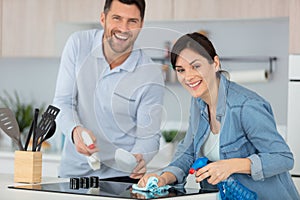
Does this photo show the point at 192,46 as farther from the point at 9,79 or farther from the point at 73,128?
the point at 9,79

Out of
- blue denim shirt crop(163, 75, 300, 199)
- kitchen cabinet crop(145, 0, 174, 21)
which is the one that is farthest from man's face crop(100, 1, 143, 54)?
kitchen cabinet crop(145, 0, 174, 21)

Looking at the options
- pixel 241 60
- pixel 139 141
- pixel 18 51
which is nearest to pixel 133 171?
pixel 139 141

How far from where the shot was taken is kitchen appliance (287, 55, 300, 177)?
12.2 feet

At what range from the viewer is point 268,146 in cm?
252

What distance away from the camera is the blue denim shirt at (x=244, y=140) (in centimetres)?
251

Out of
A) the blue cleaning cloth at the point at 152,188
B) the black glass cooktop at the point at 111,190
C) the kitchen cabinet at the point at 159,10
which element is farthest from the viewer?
the kitchen cabinet at the point at 159,10

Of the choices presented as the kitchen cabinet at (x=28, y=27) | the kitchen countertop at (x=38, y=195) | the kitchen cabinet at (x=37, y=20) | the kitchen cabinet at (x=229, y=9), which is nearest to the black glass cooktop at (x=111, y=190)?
the kitchen countertop at (x=38, y=195)

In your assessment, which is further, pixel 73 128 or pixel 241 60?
pixel 241 60

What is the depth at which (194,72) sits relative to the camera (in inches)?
99.1

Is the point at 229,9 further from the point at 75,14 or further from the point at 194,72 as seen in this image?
the point at 194,72

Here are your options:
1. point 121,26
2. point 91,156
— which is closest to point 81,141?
point 91,156

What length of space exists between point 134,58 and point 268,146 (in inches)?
25.2

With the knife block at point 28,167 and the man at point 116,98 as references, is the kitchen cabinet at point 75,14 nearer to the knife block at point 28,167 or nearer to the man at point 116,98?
the man at point 116,98

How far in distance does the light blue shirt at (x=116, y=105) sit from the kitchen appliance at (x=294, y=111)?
1.17 meters
